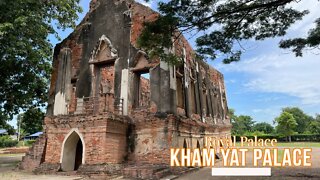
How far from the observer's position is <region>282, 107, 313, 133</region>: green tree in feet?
287

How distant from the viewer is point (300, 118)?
88625mm

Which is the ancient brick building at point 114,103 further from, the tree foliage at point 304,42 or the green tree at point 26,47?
the tree foliage at point 304,42

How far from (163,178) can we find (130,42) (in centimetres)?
648

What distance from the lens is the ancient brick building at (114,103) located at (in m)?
10.5

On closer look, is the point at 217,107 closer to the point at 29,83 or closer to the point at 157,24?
the point at 29,83

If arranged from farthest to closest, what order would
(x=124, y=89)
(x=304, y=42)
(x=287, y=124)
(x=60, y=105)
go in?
(x=287, y=124)
(x=60, y=105)
(x=124, y=89)
(x=304, y=42)

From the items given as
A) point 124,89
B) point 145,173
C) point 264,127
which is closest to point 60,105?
point 124,89

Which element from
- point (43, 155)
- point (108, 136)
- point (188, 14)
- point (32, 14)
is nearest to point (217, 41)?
point (188, 14)

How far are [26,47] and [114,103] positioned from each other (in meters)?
5.45

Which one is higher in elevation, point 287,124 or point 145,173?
point 287,124

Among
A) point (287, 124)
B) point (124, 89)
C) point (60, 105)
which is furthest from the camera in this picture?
point (287, 124)

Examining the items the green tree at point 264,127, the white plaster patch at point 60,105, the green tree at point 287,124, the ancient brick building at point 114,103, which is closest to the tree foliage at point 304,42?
the ancient brick building at point 114,103

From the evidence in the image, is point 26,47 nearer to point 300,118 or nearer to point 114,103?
point 114,103

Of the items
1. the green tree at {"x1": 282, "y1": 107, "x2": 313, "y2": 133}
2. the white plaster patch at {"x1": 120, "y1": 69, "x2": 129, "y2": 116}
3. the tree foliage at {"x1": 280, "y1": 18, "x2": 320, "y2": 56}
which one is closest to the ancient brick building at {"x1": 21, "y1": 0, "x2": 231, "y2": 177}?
the white plaster patch at {"x1": 120, "y1": 69, "x2": 129, "y2": 116}
